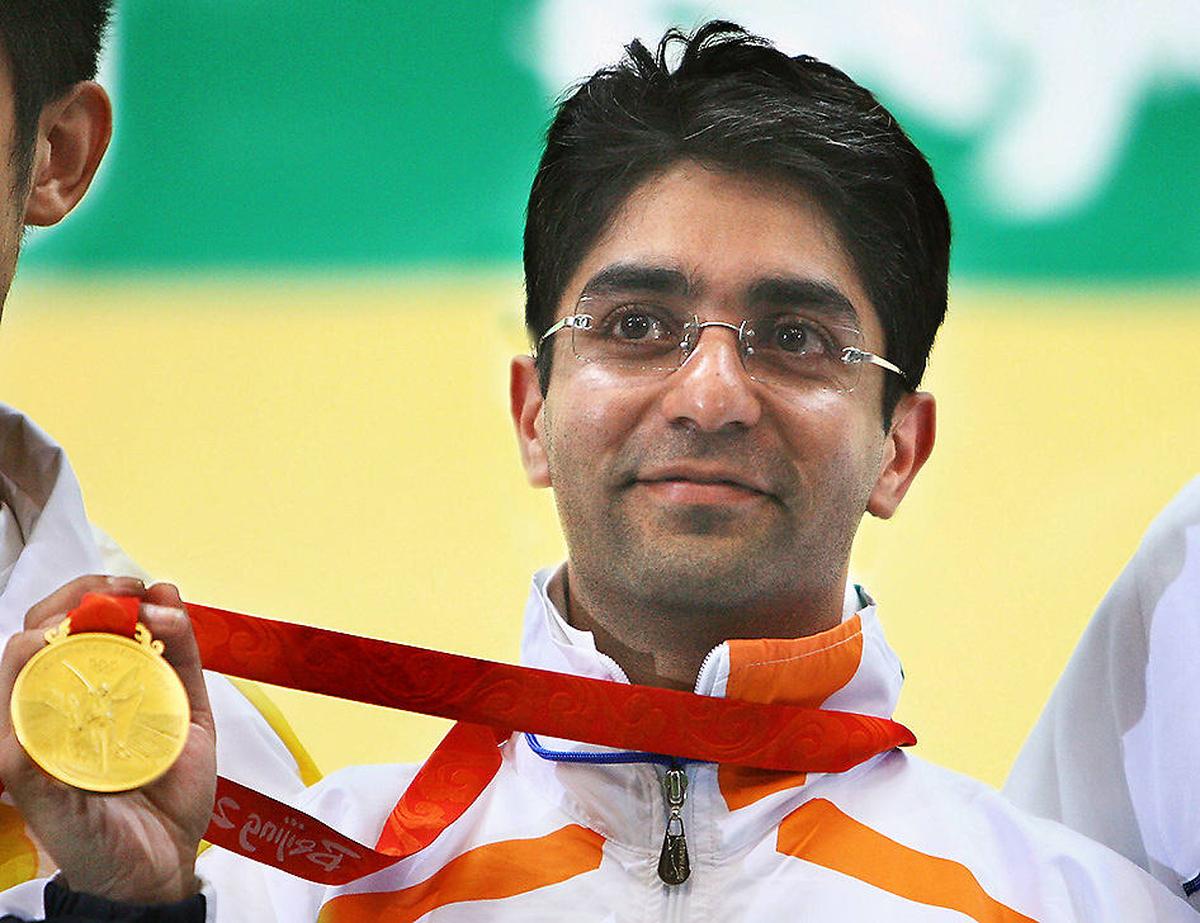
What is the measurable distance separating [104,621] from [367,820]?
1.59ft

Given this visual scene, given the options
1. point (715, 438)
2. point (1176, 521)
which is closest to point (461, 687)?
point (715, 438)

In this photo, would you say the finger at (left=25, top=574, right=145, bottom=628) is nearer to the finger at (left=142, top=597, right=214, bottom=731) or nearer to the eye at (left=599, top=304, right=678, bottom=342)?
the finger at (left=142, top=597, right=214, bottom=731)

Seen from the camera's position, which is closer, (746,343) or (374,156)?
(746,343)

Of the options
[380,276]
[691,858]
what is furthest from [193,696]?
[380,276]

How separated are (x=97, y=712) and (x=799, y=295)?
0.94 metres

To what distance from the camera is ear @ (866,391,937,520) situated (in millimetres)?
2221

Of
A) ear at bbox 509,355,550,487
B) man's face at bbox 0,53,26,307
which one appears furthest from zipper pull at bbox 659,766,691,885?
man's face at bbox 0,53,26,307

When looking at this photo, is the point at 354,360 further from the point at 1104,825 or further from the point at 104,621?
the point at 1104,825

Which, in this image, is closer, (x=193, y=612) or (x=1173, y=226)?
(x=193, y=612)

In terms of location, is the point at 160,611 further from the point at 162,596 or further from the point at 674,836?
the point at 674,836

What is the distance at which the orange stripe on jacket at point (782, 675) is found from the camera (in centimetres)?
201

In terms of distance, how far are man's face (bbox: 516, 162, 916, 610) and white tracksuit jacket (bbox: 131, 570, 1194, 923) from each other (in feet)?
0.33

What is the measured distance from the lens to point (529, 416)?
229cm

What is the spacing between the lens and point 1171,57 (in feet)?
8.27
